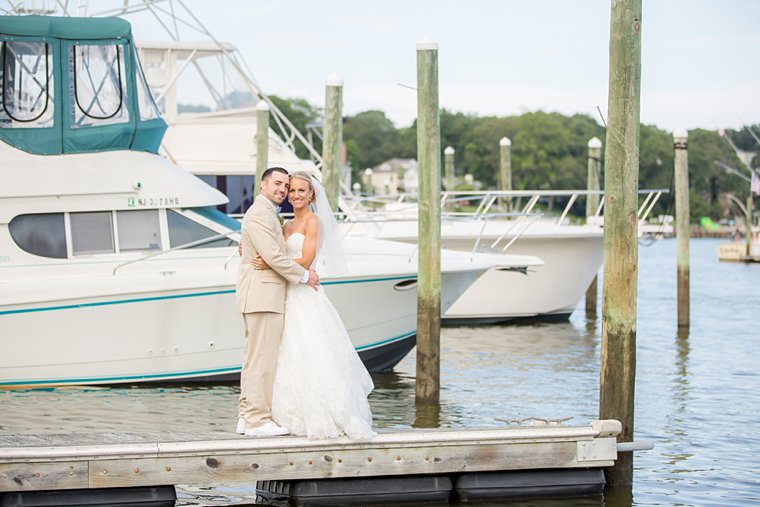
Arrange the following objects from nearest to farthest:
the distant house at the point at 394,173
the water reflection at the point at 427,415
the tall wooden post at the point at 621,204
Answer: the tall wooden post at the point at 621,204 → the water reflection at the point at 427,415 → the distant house at the point at 394,173

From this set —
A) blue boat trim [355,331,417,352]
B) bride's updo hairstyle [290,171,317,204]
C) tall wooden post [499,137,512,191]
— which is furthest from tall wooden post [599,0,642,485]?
tall wooden post [499,137,512,191]

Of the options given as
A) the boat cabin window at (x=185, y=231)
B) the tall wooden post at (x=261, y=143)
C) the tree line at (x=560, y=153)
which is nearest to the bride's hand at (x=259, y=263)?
the boat cabin window at (x=185, y=231)

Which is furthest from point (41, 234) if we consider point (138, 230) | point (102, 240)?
point (138, 230)

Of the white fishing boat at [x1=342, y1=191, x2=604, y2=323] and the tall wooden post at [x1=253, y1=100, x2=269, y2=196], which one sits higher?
the tall wooden post at [x1=253, y1=100, x2=269, y2=196]

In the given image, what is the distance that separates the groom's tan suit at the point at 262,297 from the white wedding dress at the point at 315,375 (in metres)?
0.08

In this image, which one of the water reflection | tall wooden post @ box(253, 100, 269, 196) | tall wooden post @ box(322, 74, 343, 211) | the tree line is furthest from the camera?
the tree line

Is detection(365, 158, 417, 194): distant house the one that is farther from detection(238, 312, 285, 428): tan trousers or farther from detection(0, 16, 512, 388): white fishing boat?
detection(238, 312, 285, 428): tan trousers

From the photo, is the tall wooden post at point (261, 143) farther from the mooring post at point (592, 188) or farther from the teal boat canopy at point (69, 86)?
the mooring post at point (592, 188)

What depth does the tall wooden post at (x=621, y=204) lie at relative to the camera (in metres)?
9.23

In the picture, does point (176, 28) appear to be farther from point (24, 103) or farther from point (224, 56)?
point (24, 103)

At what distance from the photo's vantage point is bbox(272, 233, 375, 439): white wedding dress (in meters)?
8.48

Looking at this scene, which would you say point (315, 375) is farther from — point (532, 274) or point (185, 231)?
point (532, 274)

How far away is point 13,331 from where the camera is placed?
13.0 meters

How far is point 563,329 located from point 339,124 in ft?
20.9
